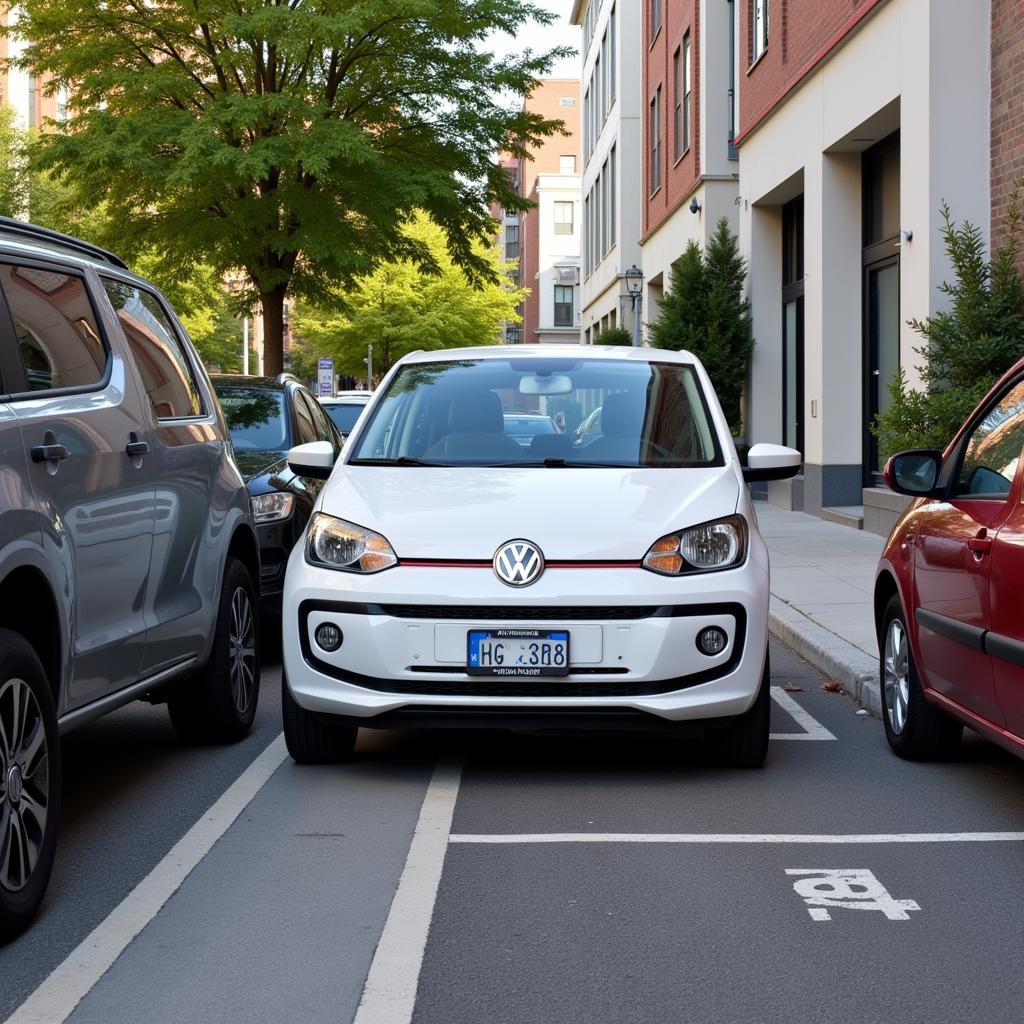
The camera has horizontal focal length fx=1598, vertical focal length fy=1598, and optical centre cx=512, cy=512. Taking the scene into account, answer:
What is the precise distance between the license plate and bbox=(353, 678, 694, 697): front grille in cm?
5

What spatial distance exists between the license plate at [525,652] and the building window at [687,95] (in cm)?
2494

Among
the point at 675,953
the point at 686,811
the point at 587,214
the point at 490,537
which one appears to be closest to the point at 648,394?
the point at 490,537

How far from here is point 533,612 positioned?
5.71 metres

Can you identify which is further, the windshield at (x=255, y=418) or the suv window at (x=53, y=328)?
the windshield at (x=255, y=418)

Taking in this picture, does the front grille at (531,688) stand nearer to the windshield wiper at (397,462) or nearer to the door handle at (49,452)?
the windshield wiper at (397,462)

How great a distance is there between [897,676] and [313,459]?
2.62 meters

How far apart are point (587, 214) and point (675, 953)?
5547cm

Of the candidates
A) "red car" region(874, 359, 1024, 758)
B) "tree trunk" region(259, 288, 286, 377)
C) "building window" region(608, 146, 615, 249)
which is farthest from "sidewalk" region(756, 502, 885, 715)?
"building window" region(608, 146, 615, 249)

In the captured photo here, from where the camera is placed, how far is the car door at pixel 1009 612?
16.2 ft

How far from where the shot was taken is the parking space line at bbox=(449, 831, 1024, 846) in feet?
17.0

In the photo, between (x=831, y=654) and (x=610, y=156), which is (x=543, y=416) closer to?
(x=831, y=654)

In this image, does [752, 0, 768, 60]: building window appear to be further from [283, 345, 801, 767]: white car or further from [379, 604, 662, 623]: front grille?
[379, 604, 662, 623]: front grille

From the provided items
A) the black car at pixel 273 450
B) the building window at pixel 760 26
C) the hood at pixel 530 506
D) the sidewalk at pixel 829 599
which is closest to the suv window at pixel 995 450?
the hood at pixel 530 506

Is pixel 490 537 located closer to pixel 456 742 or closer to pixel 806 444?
pixel 456 742
